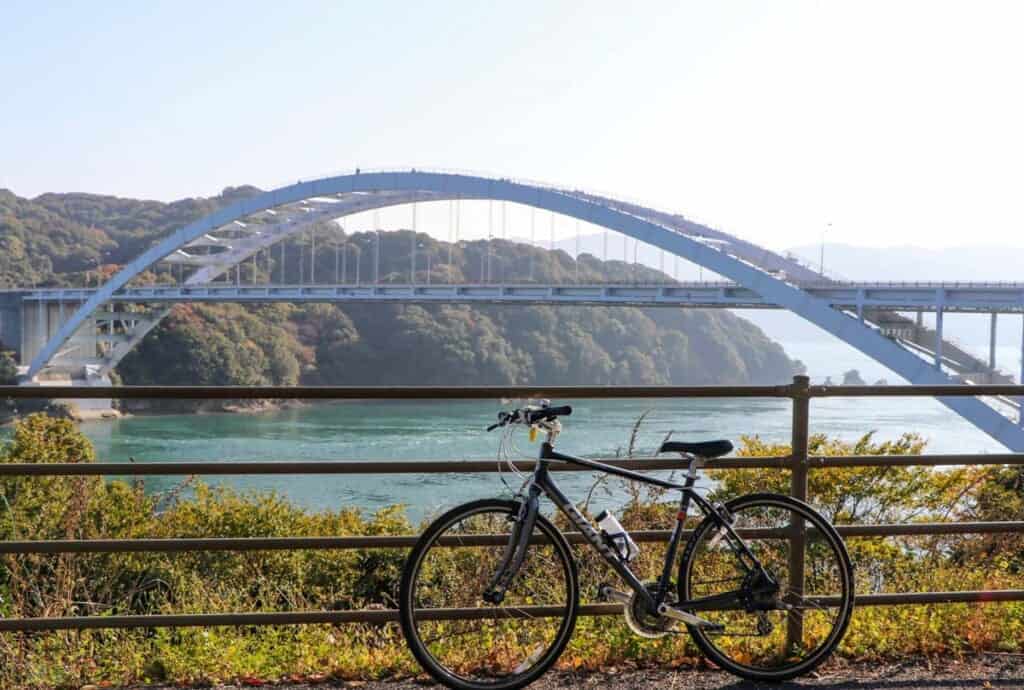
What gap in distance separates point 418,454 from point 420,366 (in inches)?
538

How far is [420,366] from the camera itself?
139 ft

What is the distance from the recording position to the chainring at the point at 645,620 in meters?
2.91

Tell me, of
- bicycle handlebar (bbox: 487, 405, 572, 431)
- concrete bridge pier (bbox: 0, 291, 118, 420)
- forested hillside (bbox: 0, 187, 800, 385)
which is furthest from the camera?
concrete bridge pier (bbox: 0, 291, 118, 420)

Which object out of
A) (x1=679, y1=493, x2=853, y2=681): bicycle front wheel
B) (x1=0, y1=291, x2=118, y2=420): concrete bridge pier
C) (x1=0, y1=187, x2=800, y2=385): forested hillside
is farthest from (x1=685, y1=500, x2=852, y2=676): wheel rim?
(x1=0, y1=291, x2=118, y2=420): concrete bridge pier

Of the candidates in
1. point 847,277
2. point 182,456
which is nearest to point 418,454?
point 182,456

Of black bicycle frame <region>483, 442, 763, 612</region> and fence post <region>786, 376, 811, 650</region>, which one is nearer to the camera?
black bicycle frame <region>483, 442, 763, 612</region>

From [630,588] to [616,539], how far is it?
0.15m

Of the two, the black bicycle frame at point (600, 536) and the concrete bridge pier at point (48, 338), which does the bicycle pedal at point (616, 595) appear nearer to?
the black bicycle frame at point (600, 536)

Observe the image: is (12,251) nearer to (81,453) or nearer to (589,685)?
(81,453)

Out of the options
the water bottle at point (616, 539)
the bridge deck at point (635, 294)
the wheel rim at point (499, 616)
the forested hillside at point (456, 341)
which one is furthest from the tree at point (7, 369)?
the water bottle at point (616, 539)

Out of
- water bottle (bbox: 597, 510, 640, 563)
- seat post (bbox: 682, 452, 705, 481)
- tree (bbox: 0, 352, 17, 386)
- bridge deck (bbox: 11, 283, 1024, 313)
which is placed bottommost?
tree (bbox: 0, 352, 17, 386)

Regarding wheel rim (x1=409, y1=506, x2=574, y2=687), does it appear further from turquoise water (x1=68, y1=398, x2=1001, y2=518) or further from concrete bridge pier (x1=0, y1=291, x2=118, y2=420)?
concrete bridge pier (x1=0, y1=291, x2=118, y2=420)

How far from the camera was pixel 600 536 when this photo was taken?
289 cm

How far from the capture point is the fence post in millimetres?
3139
